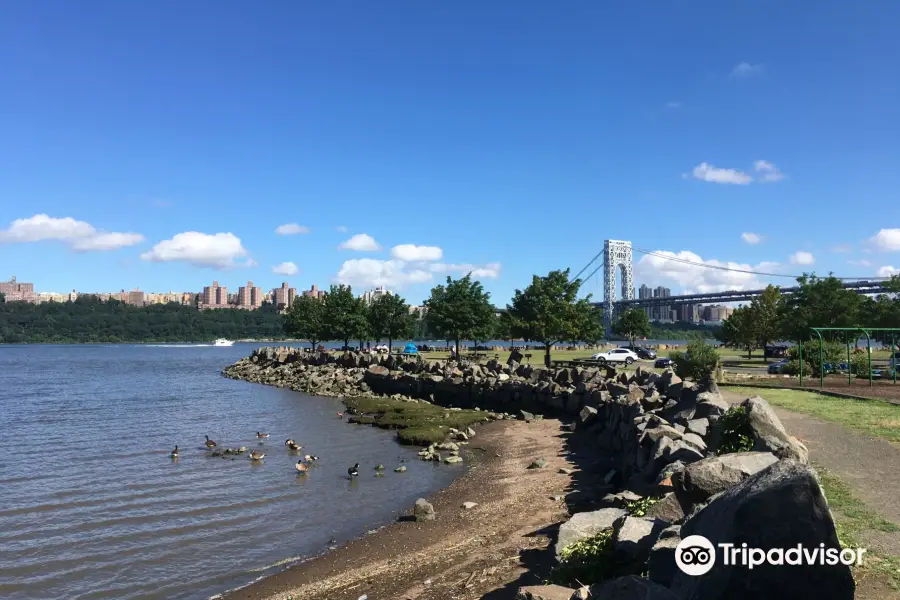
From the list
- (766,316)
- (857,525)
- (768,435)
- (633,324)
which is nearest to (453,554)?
(768,435)

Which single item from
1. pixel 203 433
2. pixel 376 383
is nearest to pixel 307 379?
pixel 376 383

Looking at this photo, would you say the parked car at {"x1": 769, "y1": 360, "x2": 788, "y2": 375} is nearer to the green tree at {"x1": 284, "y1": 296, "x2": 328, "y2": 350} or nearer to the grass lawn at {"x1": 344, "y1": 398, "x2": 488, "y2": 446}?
the grass lawn at {"x1": 344, "y1": 398, "x2": 488, "y2": 446}

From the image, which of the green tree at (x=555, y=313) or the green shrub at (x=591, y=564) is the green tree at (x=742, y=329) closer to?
the green tree at (x=555, y=313)

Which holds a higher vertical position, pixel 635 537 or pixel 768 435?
pixel 768 435

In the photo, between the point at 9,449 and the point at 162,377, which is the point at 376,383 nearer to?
the point at 9,449

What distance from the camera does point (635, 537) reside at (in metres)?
6.60

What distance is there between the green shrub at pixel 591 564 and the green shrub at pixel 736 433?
3.30 meters

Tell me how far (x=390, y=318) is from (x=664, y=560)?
64648 mm

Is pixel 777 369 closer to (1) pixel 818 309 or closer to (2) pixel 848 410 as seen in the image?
(1) pixel 818 309

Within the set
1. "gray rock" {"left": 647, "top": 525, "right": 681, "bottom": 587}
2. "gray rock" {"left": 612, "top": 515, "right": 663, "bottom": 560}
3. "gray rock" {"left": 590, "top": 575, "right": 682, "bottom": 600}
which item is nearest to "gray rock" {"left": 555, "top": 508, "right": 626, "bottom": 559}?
"gray rock" {"left": 612, "top": 515, "right": 663, "bottom": 560}

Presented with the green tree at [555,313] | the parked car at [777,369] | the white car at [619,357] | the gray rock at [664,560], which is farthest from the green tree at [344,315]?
the gray rock at [664,560]

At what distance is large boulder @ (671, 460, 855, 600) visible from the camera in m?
3.77

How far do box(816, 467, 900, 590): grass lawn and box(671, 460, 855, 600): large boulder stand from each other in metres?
2.79

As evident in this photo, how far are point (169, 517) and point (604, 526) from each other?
31.4 feet
